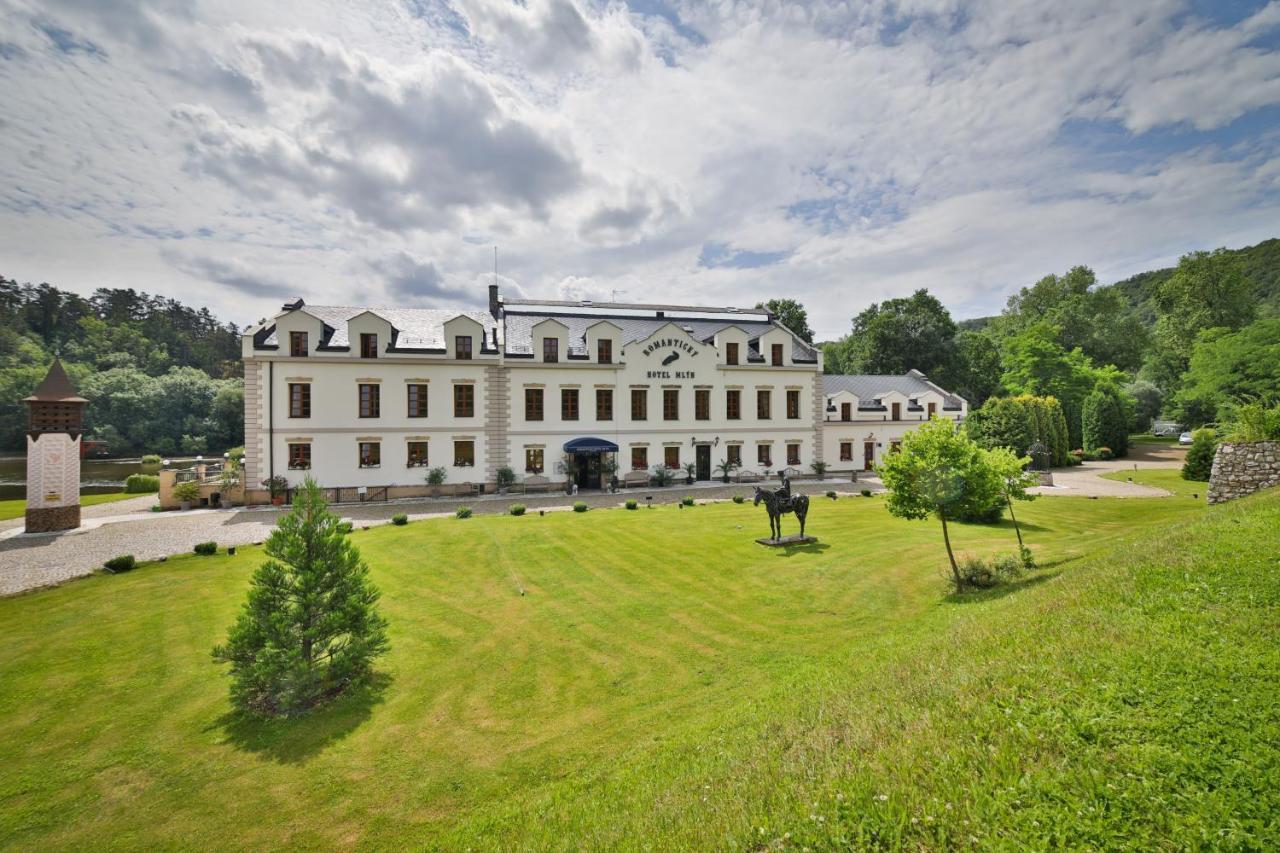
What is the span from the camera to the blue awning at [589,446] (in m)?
33.0

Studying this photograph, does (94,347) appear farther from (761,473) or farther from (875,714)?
(875,714)

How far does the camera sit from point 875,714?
21.0 feet

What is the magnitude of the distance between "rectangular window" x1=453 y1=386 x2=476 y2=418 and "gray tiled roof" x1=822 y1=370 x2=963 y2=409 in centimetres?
2717

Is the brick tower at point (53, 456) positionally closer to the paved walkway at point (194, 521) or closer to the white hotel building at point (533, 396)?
the paved walkway at point (194, 521)

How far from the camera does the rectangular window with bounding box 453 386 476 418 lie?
1266 inches

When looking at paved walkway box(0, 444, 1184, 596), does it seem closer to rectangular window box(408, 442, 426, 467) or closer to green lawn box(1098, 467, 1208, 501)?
green lawn box(1098, 467, 1208, 501)

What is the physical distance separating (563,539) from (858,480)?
85.2 ft

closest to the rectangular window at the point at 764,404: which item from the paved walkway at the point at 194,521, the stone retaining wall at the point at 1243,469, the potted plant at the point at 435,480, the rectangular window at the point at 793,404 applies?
the rectangular window at the point at 793,404

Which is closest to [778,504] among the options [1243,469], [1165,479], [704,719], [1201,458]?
[704,719]

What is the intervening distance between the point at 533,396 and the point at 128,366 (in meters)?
76.6

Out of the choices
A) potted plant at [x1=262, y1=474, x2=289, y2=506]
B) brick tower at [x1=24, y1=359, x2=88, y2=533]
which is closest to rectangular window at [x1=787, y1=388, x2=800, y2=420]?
potted plant at [x1=262, y1=474, x2=289, y2=506]

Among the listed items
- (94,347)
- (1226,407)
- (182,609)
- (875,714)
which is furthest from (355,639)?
(94,347)

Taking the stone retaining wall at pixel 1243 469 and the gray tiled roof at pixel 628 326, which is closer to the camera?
the stone retaining wall at pixel 1243 469

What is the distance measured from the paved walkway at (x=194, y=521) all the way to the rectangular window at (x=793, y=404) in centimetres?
487
